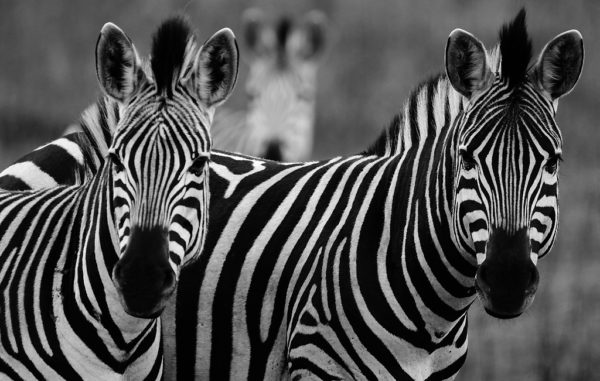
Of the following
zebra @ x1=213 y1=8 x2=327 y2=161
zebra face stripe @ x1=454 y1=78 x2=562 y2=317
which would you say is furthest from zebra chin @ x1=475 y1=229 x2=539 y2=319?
zebra @ x1=213 y1=8 x2=327 y2=161

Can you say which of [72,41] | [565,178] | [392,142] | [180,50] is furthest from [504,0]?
[180,50]

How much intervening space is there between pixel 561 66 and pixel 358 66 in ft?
51.4

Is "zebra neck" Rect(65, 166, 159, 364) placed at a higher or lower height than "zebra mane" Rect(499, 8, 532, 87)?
lower

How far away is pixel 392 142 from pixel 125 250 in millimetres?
2027

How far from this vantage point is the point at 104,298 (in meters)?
4.68

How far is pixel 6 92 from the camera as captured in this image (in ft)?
68.2

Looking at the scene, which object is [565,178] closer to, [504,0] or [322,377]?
[504,0]

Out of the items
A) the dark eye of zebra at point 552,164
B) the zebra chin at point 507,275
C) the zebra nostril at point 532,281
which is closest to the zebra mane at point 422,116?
the dark eye of zebra at point 552,164

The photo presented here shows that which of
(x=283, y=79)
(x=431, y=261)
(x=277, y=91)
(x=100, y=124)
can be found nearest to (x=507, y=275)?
(x=431, y=261)

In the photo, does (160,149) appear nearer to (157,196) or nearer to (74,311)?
(157,196)

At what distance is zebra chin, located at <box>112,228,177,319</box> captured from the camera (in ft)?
13.7

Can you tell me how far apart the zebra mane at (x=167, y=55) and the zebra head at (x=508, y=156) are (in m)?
1.28

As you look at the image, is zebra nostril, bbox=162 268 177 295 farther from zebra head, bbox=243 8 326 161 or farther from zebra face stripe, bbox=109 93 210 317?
zebra head, bbox=243 8 326 161

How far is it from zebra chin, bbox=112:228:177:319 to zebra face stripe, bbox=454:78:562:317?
1402 mm
